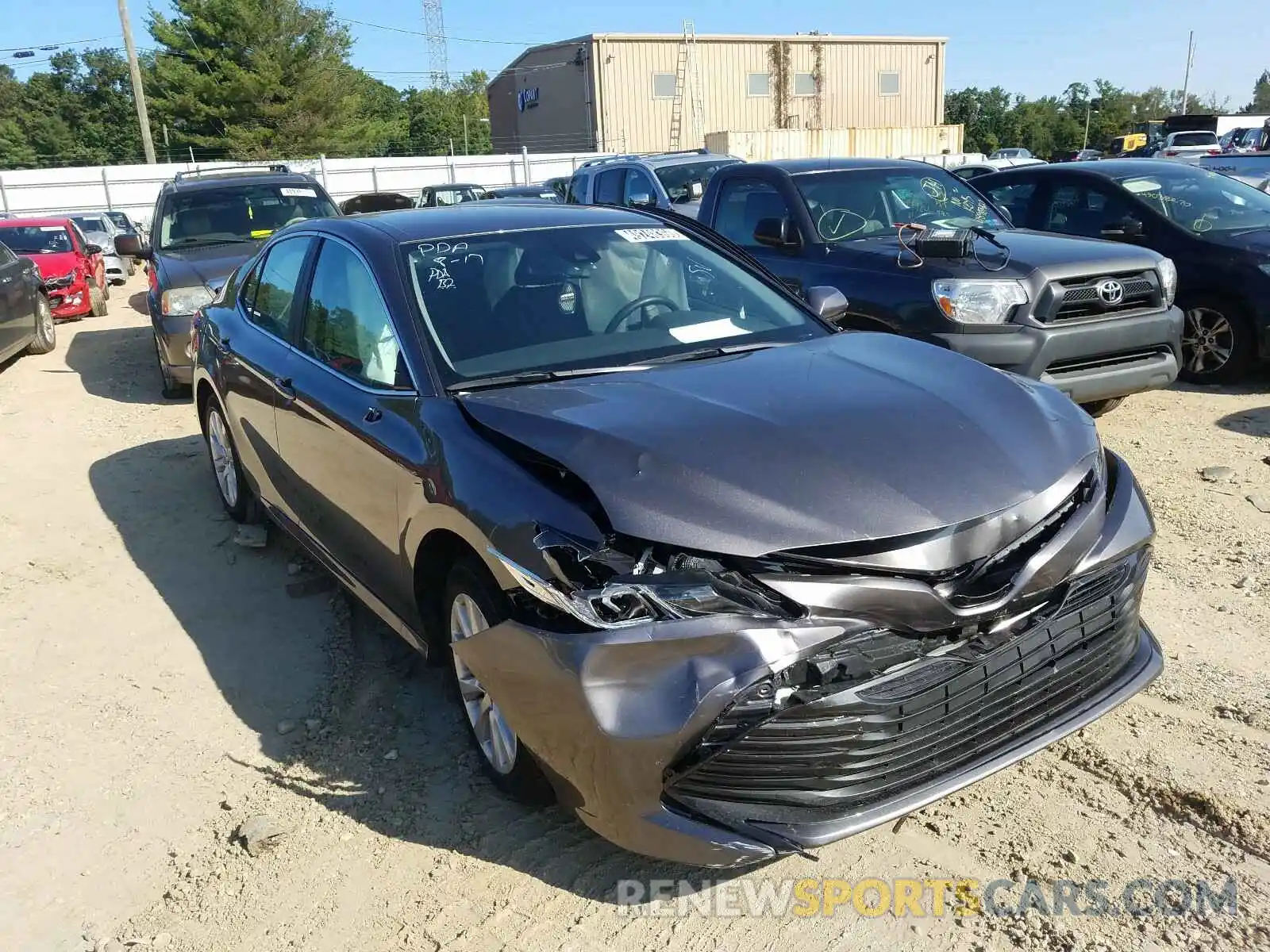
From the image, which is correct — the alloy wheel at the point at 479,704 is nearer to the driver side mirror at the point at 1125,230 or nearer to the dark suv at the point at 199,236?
the dark suv at the point at 199,236

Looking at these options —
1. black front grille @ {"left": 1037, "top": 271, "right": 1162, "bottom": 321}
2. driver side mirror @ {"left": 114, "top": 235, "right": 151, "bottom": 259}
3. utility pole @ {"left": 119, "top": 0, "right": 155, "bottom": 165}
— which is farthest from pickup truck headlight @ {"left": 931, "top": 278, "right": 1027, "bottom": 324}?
utility pole @ {"left": 119, "top": 0, "right": 155, "bottom": 165}

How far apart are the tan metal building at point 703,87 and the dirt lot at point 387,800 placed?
146 feet

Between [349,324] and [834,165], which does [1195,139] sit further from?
[349,324]

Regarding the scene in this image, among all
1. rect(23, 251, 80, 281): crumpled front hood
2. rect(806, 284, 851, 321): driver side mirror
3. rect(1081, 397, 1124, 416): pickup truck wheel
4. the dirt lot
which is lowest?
the dirt lot

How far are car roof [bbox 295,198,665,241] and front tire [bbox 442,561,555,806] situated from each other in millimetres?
1515

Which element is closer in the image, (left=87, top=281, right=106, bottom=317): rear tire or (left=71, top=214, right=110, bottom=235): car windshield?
(left=87, top=281, right=106, bottom=317): rear tire

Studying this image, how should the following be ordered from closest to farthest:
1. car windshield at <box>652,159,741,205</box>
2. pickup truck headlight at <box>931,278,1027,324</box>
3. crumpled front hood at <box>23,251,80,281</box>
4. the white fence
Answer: pickup truck headlight at <box>931,278,1027,324</box> < car windshield at <box>652,159,741,205</box> < crumpled front hood at <box>23,251,80,281</box> < the white fence

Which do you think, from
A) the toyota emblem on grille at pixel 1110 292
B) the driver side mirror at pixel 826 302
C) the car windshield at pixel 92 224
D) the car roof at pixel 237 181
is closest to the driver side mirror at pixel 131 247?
the car roof at pixel 237 181

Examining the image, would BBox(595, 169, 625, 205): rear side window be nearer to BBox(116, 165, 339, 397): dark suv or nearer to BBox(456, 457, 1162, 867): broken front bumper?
BBox(116, 165, 339, 397): dark suv

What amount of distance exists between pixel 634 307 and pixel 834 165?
14.7 ft

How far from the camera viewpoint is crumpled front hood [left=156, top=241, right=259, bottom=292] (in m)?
8.73

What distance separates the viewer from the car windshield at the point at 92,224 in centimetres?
2241

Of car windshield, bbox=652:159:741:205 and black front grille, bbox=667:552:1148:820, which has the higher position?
car windshield, bbox=652:159:741:205

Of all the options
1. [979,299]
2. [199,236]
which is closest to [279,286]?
[979,299]
